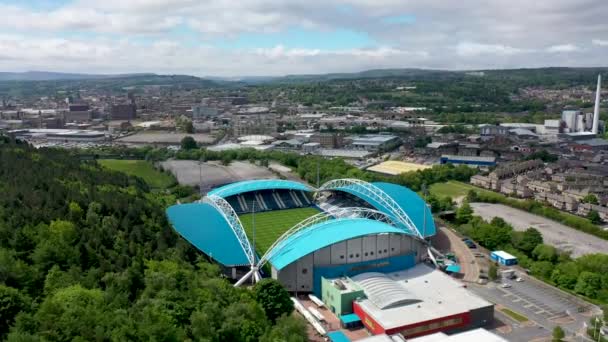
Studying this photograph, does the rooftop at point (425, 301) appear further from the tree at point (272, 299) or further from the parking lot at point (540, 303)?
the tree at point (272, 299)

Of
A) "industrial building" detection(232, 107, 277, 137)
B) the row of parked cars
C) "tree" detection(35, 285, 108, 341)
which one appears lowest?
the row of parked cars

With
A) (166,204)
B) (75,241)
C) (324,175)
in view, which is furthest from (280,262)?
(324,175)

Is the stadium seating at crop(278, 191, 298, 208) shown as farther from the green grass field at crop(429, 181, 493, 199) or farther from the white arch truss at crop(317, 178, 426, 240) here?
the green grass field at crop(429, 181, 493, 199)

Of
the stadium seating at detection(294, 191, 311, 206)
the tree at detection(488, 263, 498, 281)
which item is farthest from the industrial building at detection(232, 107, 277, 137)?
the tree at detection(488, 263, 498, 281)

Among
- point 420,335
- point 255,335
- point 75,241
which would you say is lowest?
point 420,335

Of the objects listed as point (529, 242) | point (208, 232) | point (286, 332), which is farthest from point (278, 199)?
point (286, 332)

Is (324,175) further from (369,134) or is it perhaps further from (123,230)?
(369,134)

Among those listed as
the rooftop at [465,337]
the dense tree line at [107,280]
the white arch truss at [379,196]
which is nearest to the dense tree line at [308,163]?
the white arch truss at [379,196]
